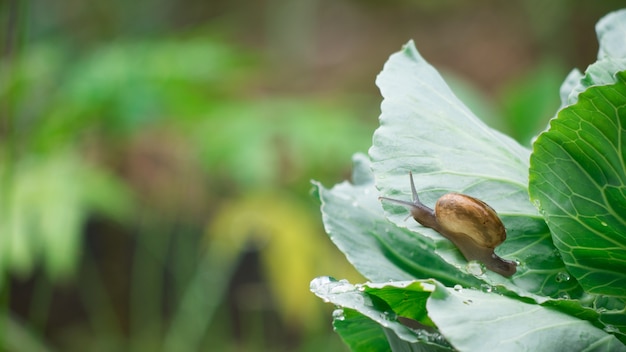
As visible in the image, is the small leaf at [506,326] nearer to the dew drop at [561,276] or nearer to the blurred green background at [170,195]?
the dew drop at [561,276]

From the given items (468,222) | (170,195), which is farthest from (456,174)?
(170,195)

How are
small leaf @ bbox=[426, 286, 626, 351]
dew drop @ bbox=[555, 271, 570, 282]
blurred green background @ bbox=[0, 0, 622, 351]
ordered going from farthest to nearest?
blurred green background @ bbox=[0, 0, 622, 351] → dew drop @ bbox=[555, 271, 570, 282] → small leaf @ bbox=[426, 286, 626, 351]

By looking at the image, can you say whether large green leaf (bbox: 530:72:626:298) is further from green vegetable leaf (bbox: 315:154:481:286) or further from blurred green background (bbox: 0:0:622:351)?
blurred green background (bbox: 0:0:622:351)

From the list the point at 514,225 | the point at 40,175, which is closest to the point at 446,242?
the point at 514,225

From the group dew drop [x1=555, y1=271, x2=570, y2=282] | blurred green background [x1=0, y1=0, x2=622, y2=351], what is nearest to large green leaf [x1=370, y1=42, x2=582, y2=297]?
dew drop [x1=555, y1=271, x2=570, y2=282]

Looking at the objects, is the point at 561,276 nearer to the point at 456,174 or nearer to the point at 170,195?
the point at 456,174

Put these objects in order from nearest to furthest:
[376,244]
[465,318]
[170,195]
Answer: [465,318] → [376,244] → [170,195]

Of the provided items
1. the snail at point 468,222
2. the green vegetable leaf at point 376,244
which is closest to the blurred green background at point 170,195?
the green vegetable leaf at point 376,244

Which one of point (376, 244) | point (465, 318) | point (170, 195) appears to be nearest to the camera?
point (465, 318)
